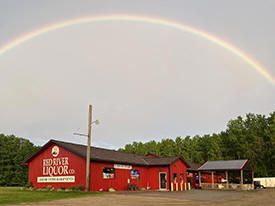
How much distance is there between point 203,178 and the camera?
49938 mm

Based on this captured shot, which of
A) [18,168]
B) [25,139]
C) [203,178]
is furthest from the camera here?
[25,139]

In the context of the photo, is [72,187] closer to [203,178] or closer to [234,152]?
[203,178]

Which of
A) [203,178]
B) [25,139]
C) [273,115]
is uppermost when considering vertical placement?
[273,115]

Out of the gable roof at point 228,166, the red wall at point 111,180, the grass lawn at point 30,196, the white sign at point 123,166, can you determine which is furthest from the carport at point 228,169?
the grass lawn at point 30,196

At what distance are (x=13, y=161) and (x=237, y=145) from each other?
50851mm

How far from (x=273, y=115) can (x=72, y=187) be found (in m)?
55.1

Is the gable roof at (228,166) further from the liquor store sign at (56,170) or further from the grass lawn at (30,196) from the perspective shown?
the grass lawn at (30,196)

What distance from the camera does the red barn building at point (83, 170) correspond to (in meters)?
27.7

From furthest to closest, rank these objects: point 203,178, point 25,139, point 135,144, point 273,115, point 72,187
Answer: point 135,144 → point 25,139 → point 273,115 → point 203,178 → point 72,187

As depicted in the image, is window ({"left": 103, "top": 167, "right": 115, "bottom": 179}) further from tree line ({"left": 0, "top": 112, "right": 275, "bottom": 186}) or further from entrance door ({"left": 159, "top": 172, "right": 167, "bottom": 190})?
tree line ({"left": 0, "top": 112, "right": 275, "bottom": 186})

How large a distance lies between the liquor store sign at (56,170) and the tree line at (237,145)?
46077mm

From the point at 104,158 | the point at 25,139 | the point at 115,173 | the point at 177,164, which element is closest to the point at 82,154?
the point at 104,158

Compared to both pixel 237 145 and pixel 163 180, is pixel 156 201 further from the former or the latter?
pixel 237 145

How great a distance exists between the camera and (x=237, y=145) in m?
65.9
